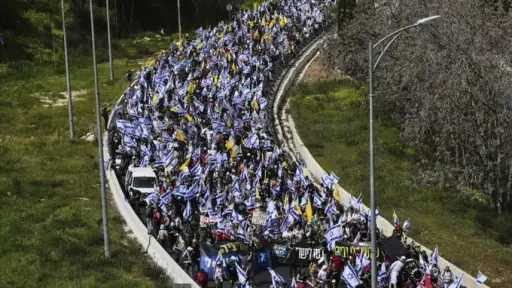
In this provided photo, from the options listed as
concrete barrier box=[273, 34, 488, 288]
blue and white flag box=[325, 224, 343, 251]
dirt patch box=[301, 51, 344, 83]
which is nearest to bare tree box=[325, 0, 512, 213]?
concrete barrier box=[273, 34, 488, 288]

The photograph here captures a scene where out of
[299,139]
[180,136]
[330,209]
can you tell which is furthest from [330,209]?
[299,139]

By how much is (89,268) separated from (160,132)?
911cm

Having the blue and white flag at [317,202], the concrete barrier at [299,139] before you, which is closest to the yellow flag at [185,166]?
the blue and white flag at [317,202]

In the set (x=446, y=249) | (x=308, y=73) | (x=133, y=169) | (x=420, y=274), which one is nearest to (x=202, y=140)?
(x=133, y=169)

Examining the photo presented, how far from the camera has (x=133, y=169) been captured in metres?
30.3

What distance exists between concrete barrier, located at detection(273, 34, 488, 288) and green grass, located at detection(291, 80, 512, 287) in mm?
582

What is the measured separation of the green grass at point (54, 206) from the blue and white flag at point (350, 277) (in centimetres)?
587

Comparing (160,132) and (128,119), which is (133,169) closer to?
(160,132)

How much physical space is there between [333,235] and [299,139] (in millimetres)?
18105

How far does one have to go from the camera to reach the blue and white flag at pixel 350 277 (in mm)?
20484

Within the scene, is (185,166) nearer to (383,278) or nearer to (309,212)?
(309,212)

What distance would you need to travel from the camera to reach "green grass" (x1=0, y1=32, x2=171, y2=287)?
81.7ft

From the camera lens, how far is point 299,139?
41.0 metres

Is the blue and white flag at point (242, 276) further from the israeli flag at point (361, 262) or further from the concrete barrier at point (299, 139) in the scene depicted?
the concrete barrier at point (299, 139)
